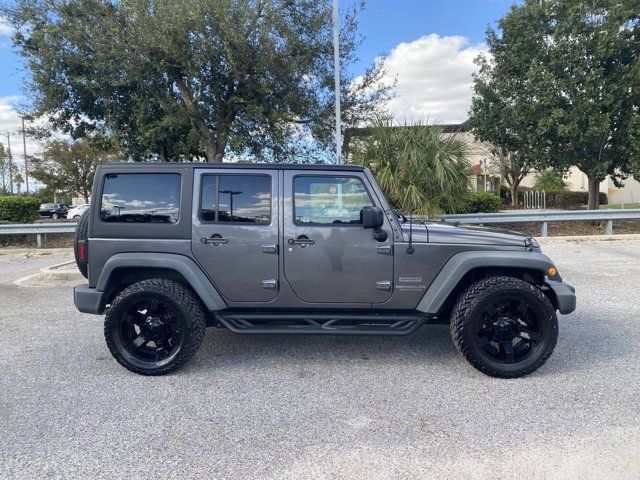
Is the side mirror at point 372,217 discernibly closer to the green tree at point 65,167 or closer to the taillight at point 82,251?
the taillight at point 82,251

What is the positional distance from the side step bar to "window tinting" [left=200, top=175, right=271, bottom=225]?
880 millimetres

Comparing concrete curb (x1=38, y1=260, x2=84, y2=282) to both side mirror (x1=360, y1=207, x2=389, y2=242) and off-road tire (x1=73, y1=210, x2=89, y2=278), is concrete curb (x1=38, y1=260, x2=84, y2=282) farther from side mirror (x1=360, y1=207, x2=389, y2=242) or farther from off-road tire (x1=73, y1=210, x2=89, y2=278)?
side mirror (x1=360, y1=207, x2=389, y2=242)

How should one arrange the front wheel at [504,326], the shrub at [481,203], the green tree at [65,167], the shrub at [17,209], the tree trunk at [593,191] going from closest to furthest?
1. the front wheel at [504,326]
2. the shrub at [481,203]
3. the shrub at [17,209]
4. the tree trunk at [593,191]
5. the green tree at [65,167]

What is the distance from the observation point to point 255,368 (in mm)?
4055

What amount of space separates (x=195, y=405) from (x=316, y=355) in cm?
136

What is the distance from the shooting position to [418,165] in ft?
34.7

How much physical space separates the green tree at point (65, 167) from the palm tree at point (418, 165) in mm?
39028

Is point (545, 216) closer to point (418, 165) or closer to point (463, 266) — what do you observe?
point (418, 165)

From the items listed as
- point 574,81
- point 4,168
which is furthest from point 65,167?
point 574,81

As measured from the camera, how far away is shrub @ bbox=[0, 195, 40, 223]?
13.5 meters

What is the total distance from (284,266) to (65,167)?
4855cm

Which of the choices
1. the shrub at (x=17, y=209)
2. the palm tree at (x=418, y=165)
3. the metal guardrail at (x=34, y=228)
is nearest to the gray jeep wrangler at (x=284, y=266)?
the palm tree at (x=418, y=165)

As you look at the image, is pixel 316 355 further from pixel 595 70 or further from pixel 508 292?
pixel 595 70

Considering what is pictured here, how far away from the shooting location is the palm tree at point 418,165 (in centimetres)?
1045
